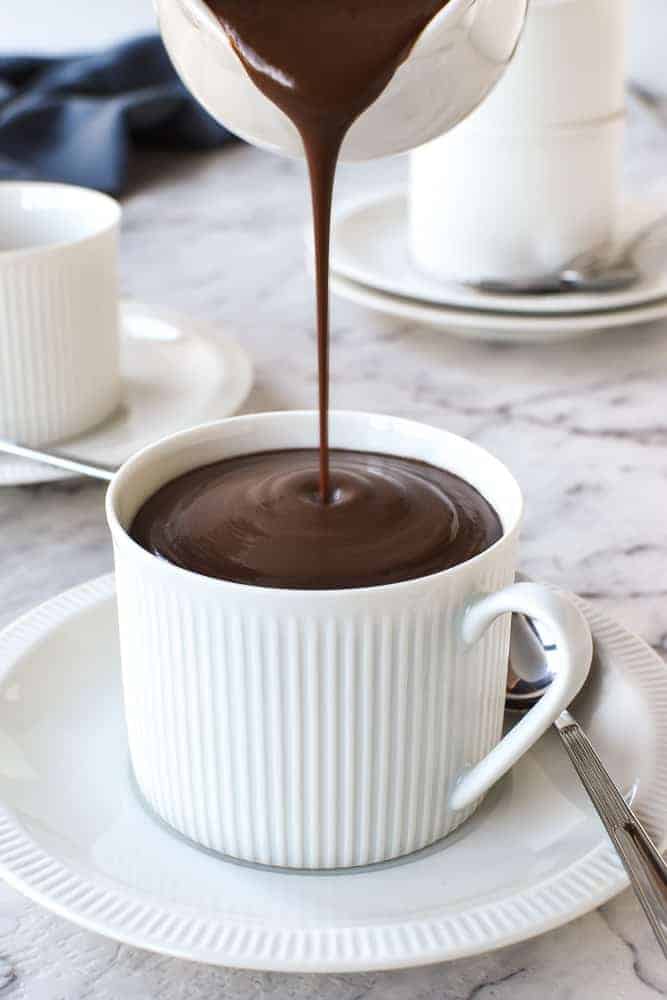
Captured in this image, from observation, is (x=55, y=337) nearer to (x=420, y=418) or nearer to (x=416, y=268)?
(x=420, y=418)

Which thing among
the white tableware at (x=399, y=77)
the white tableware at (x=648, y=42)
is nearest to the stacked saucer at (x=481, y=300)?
the white tableware at (x=399, y=77)

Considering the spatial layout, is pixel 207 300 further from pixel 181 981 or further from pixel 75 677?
pixel 181 981

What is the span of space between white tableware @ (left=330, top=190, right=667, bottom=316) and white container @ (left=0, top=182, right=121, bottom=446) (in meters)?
0.29

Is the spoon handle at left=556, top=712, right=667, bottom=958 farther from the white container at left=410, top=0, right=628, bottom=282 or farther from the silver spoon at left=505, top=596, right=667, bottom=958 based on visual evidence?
the white container at left=410, top=0, right=628, bottom=282

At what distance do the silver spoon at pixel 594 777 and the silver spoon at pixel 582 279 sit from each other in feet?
1.74

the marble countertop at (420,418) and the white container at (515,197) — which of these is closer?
the marble countertop at (420,418)

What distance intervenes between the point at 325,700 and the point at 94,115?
4.39 feet

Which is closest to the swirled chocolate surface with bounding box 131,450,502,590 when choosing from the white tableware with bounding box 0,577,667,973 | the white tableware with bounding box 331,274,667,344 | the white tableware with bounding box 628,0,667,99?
the white tableware with bounding box 0,577,667,973

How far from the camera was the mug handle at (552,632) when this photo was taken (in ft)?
1.82

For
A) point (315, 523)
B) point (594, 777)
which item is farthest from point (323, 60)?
point (594, 777)

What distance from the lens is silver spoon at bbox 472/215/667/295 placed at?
121 centimetres

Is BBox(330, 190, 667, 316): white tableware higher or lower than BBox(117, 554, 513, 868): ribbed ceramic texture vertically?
lower

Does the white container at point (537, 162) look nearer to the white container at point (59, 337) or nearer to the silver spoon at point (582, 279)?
the silver spoon at point (582, 279)

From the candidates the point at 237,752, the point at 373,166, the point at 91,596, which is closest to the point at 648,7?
the point at 373,166
